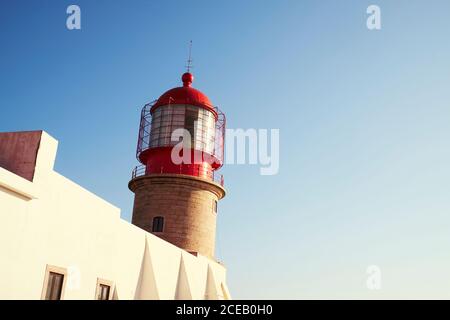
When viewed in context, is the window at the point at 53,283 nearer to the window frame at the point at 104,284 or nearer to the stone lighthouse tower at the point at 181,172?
the window frame at the point at 104,284

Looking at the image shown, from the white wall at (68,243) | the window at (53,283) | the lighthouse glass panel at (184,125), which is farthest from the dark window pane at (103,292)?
the lighthouse glass panel at (184,125)

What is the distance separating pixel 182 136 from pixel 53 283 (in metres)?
12.9

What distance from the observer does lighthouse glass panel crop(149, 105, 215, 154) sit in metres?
22.7

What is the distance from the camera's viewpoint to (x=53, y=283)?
10.4 m

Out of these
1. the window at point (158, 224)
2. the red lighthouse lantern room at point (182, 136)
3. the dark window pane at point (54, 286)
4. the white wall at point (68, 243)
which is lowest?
the dark window pane at point (54, 286)

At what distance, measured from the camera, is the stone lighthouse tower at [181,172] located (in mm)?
21703

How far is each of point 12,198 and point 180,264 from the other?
9794 millimetres

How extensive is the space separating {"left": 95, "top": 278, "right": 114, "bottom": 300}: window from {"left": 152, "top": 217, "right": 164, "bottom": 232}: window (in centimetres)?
871

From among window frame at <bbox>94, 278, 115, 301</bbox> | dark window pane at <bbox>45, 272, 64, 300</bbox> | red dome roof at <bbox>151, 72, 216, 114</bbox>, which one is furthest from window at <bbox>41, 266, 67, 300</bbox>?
red dome roof at <bbox>151, 72, 216, 114</bbox>

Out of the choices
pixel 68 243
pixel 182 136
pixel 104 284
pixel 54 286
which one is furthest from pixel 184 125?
pixel 54 286

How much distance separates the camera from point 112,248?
13.0 metres

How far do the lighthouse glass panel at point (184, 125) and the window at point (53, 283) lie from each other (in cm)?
1227
